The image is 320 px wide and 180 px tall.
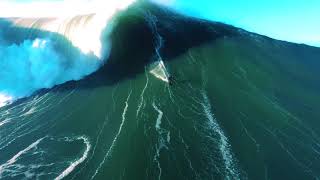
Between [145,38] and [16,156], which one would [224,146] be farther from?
[145,38]

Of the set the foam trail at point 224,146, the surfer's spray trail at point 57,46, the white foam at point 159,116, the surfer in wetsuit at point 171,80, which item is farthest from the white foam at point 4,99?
the foam trail at point 224,146

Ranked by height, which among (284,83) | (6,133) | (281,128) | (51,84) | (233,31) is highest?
(233,31)

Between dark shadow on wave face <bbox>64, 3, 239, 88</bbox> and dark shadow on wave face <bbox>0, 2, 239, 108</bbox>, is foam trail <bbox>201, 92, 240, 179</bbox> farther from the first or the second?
dark shadow on wave face <bbox>0, 2, 239, 108</bbox>

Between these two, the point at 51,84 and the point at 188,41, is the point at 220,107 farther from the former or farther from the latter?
the point at 51,84

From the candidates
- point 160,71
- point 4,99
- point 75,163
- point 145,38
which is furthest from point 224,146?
point 4,99

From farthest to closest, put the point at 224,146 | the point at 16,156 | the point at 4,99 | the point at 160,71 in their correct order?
the point at 4,99 → the point at 160,71 → the point at 16,156 → the point at 224,146

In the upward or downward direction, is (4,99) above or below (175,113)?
below

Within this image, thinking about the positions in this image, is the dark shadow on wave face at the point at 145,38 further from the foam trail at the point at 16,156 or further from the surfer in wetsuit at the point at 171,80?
the foam trail at the point at 16,156

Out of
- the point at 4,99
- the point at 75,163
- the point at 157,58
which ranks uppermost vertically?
the point at 157,58

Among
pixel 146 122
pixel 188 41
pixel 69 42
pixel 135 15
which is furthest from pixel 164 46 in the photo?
pixel 146 122
